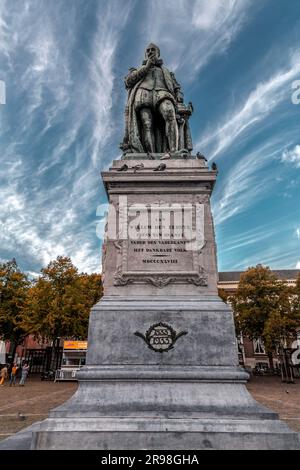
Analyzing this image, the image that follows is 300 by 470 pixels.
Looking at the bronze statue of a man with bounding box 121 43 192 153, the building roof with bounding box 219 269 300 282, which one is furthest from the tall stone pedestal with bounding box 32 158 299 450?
the building roof with bounding box 219 269 300 282

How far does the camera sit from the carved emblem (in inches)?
186

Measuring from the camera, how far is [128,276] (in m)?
5.37

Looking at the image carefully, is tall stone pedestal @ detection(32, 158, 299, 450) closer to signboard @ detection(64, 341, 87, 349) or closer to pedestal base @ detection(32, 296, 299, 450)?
pedestal base @ detection(32, 296, 299, 450)

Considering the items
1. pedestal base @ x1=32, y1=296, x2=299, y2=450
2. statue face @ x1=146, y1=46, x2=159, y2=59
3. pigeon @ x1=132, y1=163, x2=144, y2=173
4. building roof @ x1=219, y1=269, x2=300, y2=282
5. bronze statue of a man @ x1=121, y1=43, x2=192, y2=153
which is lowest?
pedestal base @ x1=32, y1=296, x2=299, y2=450

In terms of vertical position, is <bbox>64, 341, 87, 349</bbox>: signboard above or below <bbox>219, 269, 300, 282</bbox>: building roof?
below

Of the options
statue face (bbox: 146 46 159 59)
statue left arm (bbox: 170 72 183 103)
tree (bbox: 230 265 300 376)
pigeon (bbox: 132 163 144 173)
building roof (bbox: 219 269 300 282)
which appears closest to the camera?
pigeon (bbox: 132 163 144 173)

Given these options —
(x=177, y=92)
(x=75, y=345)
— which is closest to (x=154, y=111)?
(x=177, y=92)

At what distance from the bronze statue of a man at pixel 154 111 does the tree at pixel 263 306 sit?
2614cm

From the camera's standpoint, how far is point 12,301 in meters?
31.2

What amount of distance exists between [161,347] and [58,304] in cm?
2539

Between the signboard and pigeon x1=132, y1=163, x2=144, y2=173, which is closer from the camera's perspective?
pigeon x1=132, y1=163, x2=144, y2=173

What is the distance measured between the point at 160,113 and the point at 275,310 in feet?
93.0

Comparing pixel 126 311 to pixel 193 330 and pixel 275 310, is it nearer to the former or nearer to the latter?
pixel 193 330

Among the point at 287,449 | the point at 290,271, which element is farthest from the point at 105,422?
the point at 290,271
